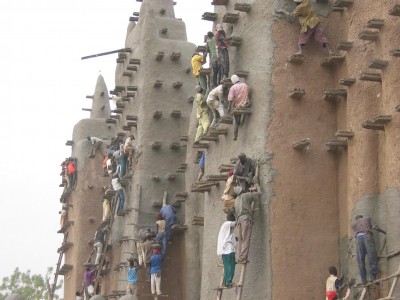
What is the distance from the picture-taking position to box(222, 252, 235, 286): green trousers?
20469 mm

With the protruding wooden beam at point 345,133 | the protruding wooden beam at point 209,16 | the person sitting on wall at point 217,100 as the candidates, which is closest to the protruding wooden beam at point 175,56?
the protruding wooden beam at point 209,16

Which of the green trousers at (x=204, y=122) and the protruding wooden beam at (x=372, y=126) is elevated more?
the green trousers at (x=204, y=122)

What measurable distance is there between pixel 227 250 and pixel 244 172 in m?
1.64

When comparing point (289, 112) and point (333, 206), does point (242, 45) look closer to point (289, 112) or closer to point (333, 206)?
point (289, 112)

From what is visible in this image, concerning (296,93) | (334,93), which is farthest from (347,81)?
(296,93)

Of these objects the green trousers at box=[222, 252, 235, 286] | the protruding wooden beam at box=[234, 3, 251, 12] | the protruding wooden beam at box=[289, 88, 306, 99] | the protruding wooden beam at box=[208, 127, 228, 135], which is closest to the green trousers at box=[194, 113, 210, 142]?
the protruding wooden beam at box=[208, 127, 228, 135]

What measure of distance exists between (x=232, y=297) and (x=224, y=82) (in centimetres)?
470

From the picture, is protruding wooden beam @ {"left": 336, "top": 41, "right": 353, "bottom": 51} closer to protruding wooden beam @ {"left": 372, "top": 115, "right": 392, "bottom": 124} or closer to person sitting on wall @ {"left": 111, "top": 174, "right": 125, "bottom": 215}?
protruding wooden beam @ {"left": 372, "top": 115, "right": 392, "bottom": 124}

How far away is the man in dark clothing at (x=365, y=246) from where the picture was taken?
1825 cm

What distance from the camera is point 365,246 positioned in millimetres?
18359

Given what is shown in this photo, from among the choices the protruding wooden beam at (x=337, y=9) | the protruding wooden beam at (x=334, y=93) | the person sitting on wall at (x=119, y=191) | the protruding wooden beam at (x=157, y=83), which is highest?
the protruding wooden beam at (x=157, y=83)

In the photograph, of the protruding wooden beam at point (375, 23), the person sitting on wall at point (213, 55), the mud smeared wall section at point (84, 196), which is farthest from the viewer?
the mud smeared wall section at point (84, 196)

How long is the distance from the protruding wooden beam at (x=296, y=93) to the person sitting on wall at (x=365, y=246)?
11.0 ft

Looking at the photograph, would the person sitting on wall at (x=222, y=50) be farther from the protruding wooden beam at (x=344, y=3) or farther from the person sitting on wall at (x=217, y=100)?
the protruding wooden beam at (x=344, y=3)
